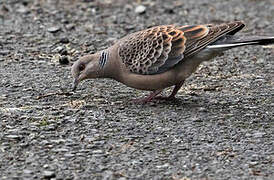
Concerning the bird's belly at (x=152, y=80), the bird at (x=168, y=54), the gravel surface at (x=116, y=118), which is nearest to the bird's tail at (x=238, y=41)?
the bird at (x=168, y=54)

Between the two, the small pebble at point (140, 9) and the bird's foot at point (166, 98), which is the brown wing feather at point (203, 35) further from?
the small pebble at point (140, 9)

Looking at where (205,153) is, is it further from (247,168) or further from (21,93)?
(21,93)

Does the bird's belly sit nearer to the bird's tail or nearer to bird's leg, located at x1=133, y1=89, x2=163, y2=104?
bird's leg, located at x1=133, y1=89, x2=163, y2=104

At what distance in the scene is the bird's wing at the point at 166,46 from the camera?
6.42m

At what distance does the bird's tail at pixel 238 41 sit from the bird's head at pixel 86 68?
4.14ft

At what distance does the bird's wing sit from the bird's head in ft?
1.06

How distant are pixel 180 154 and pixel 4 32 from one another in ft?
18.0

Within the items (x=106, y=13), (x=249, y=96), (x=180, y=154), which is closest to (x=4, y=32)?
(x=106, y=13)

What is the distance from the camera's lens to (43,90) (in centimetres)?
711

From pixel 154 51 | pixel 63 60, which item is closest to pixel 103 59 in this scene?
pixel 154 51

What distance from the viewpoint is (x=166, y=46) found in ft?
21.3

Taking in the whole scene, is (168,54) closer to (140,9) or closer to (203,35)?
(203,35)

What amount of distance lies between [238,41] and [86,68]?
1.67 meters

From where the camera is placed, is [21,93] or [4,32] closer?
[21,93]
